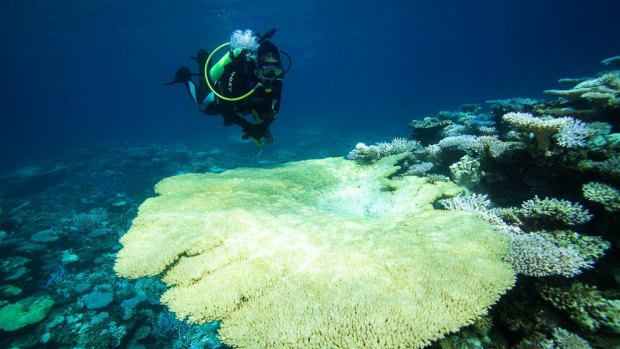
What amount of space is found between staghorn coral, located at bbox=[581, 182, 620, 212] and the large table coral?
1.09 metres

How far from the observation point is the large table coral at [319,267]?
204cm

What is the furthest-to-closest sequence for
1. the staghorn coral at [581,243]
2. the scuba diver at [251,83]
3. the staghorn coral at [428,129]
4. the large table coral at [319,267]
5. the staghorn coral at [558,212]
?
the staghorn coral at [428,129] → the scuba diver at [251,83] → the staghorn coral at [558,212] → the staghorn coral at [581,243] → the large table coral at [319,267]

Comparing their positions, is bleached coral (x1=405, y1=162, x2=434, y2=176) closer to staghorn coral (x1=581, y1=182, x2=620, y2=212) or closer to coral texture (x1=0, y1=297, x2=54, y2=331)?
staghorn coral (x1=581, y1=182, x2=620, y2=212)

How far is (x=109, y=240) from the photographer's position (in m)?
9.94

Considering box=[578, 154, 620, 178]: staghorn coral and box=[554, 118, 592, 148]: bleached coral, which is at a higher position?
box=[554, 118, 592, 148]: bleached coral

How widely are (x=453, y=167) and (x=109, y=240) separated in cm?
1051

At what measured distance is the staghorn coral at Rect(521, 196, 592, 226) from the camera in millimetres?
3104

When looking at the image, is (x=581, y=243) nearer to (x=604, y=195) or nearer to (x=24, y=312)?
(x=604, y=195)

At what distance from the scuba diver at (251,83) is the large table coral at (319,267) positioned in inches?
72.4

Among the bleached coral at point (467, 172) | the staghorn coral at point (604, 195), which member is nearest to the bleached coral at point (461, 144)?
the bleached coral at point (467, 172)

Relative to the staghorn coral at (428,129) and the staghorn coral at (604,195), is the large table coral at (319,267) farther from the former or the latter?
the staghorn coral at (428,129)

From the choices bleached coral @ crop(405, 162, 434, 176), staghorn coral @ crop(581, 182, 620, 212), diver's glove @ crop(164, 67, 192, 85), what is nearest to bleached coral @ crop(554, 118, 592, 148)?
staghorn coral @ crop(581, 182, 620, 212)

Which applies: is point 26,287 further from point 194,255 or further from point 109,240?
point 194,255

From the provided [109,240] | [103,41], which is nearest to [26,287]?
[109,240]
